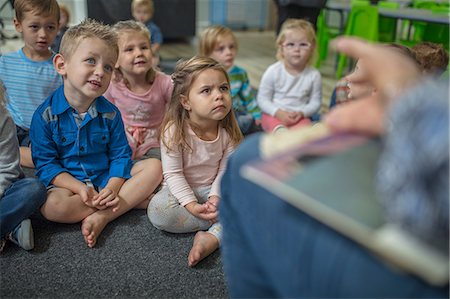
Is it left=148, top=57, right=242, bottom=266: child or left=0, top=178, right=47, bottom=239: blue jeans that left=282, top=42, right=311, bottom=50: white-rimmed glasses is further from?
left=0, top=178, right=47, bottom=239: blue jeans

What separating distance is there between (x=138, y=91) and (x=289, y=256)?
1.30m

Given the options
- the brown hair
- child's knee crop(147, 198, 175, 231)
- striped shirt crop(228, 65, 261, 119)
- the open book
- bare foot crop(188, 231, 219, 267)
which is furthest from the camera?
striped shirt crop(228, 65, 261, 119)

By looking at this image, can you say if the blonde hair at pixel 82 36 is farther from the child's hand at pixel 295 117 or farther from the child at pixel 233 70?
the child's hand at pixel 295 117

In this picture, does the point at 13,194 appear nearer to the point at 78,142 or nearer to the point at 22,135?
the point at 78,142

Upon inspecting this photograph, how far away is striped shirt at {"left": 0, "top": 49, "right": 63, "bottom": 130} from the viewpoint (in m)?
1.66

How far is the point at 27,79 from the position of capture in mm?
1660

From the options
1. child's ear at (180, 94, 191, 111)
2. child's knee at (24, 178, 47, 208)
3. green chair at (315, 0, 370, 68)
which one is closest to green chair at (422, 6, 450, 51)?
green chair at (315, 0, 370, 68)

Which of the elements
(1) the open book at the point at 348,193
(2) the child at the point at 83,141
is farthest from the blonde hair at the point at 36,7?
(1) the open book at the point at 348,193

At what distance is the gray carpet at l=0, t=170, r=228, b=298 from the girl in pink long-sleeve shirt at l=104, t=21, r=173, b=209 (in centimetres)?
44

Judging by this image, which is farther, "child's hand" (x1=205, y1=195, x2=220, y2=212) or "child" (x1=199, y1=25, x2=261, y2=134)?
"child" (x1=199, y1=25, x2=261, y2=134)

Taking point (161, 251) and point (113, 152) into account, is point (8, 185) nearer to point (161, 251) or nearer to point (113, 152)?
point (113, 152)

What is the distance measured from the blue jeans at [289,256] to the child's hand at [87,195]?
69cm

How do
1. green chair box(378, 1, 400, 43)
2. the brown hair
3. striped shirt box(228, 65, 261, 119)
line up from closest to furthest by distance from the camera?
the brown hair < striped shirt box(228, 65, 261, 119) < green chair box(378, 1, 400, 43)

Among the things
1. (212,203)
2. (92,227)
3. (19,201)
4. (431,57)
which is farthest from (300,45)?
(19,201)
